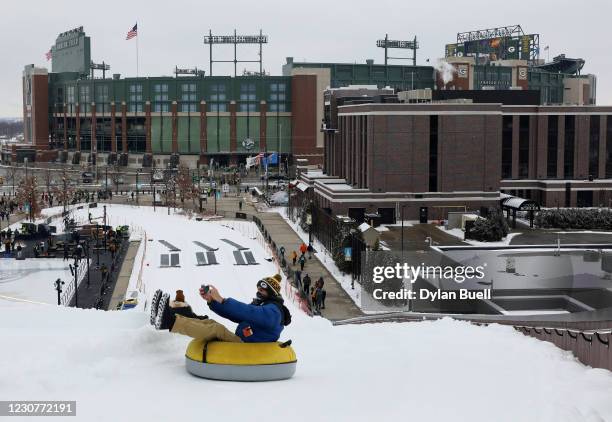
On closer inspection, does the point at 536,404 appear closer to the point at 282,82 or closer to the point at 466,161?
the point at 466,161

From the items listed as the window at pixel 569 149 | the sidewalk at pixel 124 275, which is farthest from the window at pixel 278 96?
the sidewalk at pixel 124 275

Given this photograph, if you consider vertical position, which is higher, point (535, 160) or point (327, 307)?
point (535, 160)

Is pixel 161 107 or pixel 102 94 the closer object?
pixel 161 107

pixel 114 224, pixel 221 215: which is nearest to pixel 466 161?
pixel 221 215

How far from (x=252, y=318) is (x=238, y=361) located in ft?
1.77

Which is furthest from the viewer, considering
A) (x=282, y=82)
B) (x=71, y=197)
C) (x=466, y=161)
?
(x=282, y=82)

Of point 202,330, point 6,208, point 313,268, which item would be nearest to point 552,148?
point 313,268

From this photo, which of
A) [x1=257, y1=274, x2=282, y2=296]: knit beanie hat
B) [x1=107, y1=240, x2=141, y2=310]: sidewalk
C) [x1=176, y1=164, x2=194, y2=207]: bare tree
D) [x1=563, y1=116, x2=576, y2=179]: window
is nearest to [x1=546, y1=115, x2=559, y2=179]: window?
[x1=563, y1=116, x2=576, y2=179]: window

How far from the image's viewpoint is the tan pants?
10.2m

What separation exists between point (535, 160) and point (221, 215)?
2768cm

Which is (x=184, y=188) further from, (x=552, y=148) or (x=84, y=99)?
(x=84, y=99)

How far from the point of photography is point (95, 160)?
140875 mm

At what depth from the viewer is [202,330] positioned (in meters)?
10.2

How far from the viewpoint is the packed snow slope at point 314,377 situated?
28.6 feet
